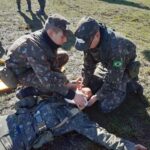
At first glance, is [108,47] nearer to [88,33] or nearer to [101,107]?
[88,33]

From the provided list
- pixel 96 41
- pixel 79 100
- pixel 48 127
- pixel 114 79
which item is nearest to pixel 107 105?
pixel 114 79

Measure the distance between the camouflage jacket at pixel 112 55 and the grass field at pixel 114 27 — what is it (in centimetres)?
47

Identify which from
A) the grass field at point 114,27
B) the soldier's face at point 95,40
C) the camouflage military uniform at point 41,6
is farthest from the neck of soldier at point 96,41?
the camouflage military uniform at point 41,6

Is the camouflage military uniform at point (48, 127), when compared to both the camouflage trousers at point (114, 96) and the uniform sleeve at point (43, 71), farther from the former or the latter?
the camouflage trousers at point (114, 96)

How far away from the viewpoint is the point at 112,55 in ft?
17.2

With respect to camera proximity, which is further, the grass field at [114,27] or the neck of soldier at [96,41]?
the grass field at [114,27]

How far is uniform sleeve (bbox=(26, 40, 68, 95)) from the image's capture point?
16.2 ft

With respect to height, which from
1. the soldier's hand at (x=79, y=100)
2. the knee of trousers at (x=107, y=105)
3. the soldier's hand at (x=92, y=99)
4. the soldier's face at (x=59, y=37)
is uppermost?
the soldier's face at (x=59, y=37)

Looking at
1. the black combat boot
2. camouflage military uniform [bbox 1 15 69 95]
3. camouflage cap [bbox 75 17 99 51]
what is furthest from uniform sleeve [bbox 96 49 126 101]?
the black combat boot

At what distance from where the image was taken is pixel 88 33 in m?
4.96

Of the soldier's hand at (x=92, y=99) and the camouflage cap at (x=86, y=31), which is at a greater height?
the camouflage cap at (x=86, y=31)

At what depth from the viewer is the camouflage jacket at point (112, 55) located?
5234 millimetres

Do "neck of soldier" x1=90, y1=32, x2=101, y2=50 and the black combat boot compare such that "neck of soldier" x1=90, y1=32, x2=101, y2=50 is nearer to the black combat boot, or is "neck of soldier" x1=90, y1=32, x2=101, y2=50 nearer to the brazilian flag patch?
the brazilian flag patch

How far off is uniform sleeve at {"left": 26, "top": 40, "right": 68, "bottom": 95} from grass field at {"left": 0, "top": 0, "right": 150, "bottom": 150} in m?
0.78
